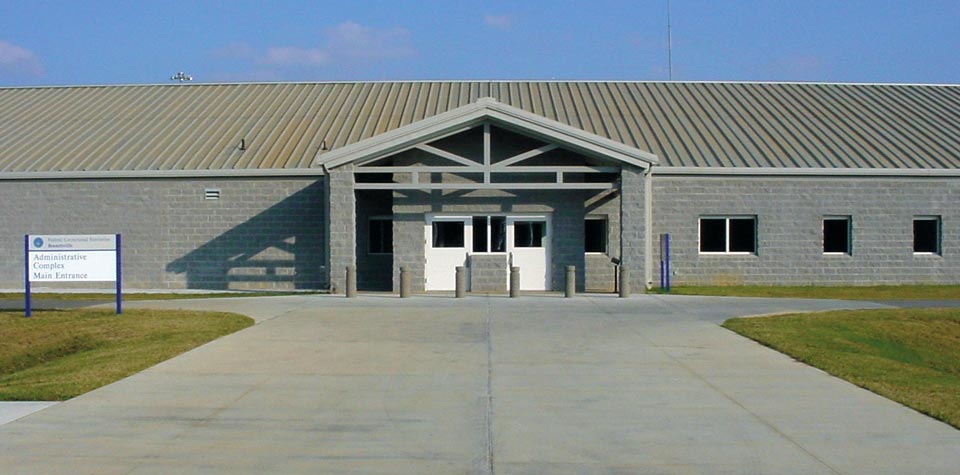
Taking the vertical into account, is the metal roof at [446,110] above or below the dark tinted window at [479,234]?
above

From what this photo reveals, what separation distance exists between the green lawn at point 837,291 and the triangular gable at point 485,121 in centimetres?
453

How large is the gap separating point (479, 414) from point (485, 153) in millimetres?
15649

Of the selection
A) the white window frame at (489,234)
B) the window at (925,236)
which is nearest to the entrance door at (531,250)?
the white window frame at (489,234)

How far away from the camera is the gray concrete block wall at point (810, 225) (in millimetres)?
29047

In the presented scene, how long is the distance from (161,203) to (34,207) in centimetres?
403

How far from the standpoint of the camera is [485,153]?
25328mm

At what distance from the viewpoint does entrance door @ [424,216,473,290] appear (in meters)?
27.0

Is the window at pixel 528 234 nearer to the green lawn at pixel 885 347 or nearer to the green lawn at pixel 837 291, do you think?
the green lawn at pixel 837 291

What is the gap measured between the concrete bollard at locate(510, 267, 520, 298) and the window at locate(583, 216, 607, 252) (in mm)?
4787

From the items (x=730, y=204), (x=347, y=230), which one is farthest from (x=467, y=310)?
(x=730, y=204)

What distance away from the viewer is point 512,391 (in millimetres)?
11594

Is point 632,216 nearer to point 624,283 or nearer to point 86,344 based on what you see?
point 624,283

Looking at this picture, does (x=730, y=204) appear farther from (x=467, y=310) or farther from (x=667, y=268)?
(x=467, y=310)

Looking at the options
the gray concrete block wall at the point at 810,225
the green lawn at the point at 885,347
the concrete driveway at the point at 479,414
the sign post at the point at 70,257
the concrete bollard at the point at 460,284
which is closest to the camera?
the concrete driveway at the point at 479,414
